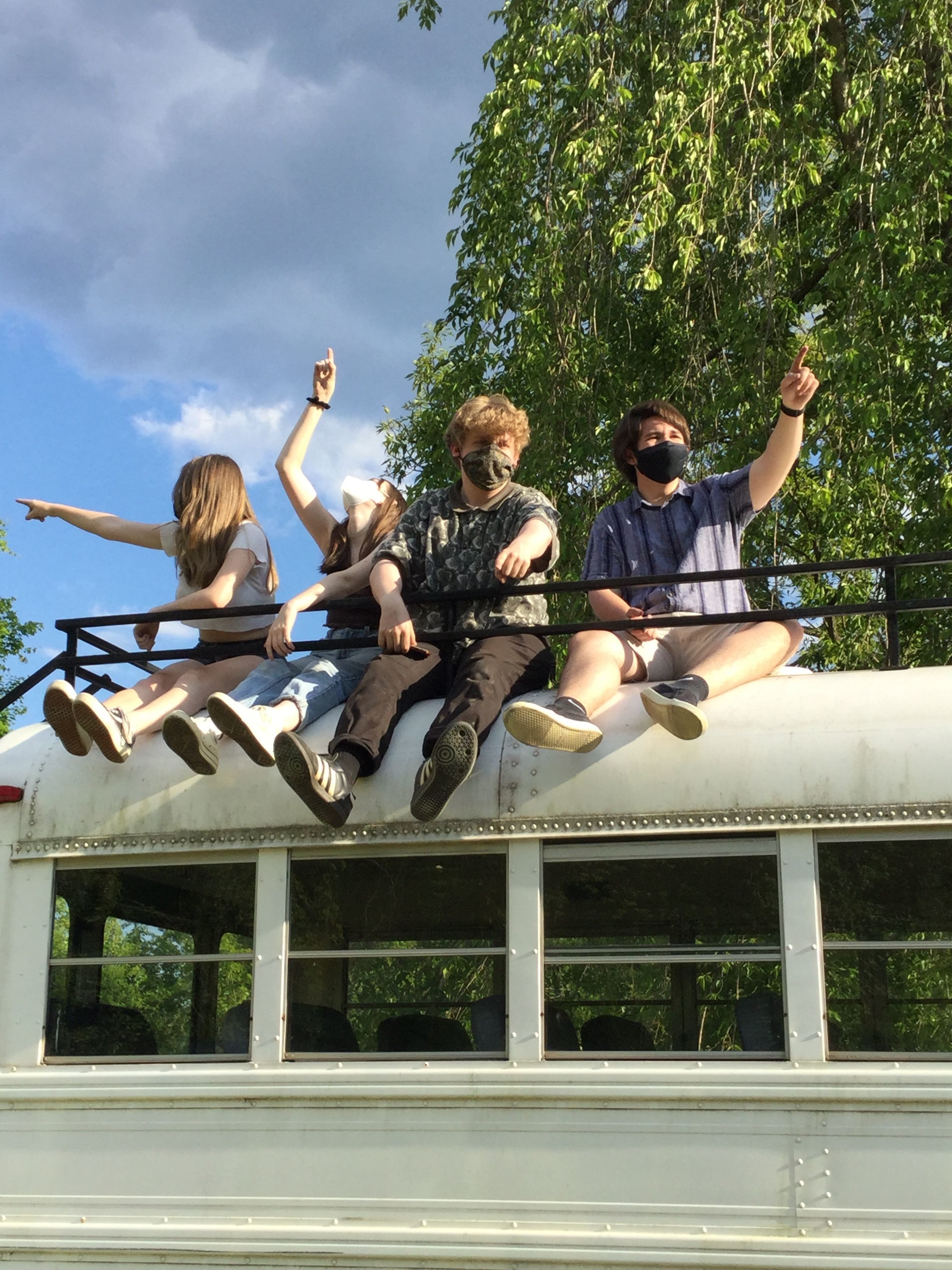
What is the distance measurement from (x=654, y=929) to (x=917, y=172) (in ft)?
22.6

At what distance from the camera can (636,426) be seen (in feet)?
19.3

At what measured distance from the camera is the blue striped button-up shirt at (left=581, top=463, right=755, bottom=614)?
5742mm

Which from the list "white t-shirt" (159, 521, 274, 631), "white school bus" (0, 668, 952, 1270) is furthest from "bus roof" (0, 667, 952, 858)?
"white t-shirt" (159, 521, 274, 631)

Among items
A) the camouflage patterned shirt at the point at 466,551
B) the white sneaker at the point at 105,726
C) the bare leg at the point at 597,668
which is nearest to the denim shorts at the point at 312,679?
the camouflage patterned shirt at the point at 466,551

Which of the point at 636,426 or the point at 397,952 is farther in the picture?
the point at 636,426

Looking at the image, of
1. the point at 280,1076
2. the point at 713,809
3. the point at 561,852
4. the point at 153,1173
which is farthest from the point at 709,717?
the point at 153,1173

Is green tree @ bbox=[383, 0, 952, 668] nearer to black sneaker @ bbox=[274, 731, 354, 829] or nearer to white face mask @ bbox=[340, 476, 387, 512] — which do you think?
white face mask @ bbox=[340, 476, 387, 512]

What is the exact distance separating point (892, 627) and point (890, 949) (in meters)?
1.24

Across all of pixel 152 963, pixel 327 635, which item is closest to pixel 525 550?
pixel 327 635

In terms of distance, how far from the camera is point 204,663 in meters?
6.36

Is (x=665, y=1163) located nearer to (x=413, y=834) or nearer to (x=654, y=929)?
(x=654, y=929)

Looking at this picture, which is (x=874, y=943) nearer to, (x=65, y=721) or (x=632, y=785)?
(x=632, y=785)

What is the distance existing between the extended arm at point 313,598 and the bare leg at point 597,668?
103 centimetres

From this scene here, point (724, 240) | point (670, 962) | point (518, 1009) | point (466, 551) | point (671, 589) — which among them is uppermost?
point (724, 240)
